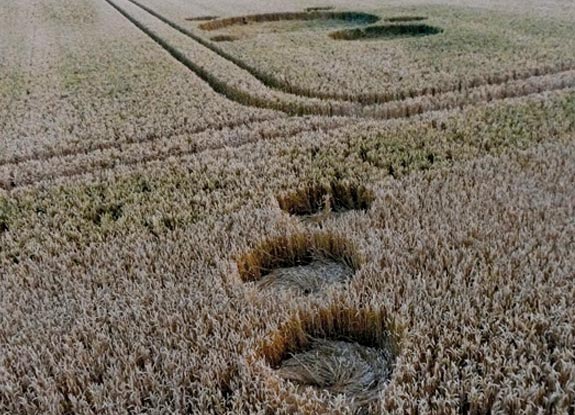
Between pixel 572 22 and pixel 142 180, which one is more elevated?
pixel 572 22

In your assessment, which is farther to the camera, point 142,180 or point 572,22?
point 572,22

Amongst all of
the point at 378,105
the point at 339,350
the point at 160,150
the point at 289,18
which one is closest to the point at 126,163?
the point at 160,150

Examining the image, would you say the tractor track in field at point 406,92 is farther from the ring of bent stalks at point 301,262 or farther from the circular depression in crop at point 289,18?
the circular depression in crop at point 289,18

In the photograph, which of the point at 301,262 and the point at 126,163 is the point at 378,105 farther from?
the point at 301,262

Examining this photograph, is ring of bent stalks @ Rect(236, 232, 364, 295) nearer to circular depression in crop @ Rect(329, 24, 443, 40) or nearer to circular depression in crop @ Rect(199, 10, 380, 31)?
circular depression in crop @ Rect(329, 24, 443, 40)

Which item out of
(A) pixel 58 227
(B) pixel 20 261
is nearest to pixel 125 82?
(A) pixel 58 227

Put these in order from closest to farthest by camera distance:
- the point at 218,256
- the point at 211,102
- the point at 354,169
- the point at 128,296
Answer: the point at 128,296 < the point at 218,256 < the point at 354,169 < the point at 211,102

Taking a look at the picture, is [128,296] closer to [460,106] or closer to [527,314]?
[527,314]
